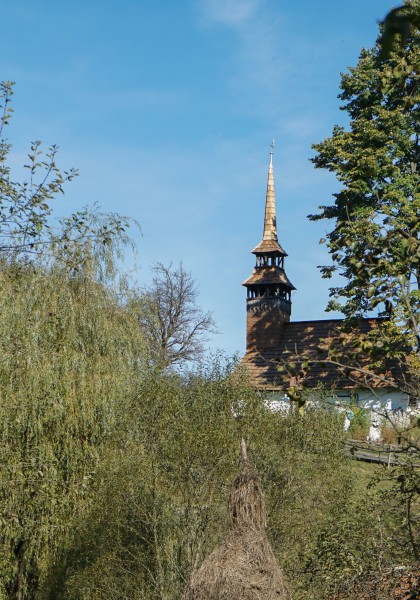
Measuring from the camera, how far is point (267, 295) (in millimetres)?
49844

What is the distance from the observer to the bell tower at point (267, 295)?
161 ft

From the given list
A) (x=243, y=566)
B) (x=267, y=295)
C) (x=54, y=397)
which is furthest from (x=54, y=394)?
(x=267, y=295)

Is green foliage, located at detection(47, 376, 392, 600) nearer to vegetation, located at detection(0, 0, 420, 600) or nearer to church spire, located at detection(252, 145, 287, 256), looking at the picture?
vegetation, located at detection(0, 0, 420, 600)

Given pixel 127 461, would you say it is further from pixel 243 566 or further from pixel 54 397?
pixel 243 566

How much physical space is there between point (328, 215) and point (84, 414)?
19327mm

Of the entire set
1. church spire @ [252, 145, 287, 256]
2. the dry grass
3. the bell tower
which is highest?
church spire @ [252, 145, 287, 256]

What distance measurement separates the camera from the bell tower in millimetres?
49062

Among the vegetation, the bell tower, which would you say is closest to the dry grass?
the vegetation

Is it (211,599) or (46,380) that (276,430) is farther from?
(211,599)

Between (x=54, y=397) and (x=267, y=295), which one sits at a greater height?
(x=267, y=295)

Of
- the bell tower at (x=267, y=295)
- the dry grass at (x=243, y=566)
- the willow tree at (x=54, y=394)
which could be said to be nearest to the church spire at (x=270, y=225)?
the bell tower at (x=267, y=295)

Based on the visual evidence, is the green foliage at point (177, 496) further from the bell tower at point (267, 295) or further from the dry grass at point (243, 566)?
the bell tower at point (267, 295)

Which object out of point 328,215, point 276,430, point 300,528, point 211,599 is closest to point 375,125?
point 328,215

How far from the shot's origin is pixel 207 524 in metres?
17.9
